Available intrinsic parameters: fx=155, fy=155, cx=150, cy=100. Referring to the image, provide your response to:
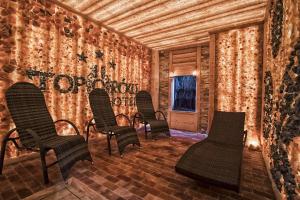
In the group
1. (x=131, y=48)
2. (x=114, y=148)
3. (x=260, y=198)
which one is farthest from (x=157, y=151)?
(x=131, y=48)

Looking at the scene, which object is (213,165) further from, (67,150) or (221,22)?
(221,22)

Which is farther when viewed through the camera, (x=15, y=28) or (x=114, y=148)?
(x=114, y=148)

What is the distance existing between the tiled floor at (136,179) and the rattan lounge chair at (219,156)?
11.2 inches

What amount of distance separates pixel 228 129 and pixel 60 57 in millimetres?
4189

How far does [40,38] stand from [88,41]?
4.03ft

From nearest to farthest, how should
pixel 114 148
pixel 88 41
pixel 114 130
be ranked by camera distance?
1. pixel 114 130
2. pixel 114 148
3. pixel 88 41

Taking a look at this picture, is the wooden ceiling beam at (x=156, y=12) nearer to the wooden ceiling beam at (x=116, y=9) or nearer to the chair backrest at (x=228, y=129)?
the wooden ceiling beam at (x=116, y=9)

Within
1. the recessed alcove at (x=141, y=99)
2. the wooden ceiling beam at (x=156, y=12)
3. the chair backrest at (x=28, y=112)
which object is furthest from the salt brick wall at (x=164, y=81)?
the chair backrest at (x=28, y=112)

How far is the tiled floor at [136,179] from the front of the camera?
202cm

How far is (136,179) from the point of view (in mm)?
2379

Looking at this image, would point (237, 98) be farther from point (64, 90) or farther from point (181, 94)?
point (64, 90)

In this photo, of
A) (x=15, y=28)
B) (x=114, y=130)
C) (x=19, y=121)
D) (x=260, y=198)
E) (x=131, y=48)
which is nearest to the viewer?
Result: (x=260, y=198)

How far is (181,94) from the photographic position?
21.4ft

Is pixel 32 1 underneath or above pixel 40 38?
above
